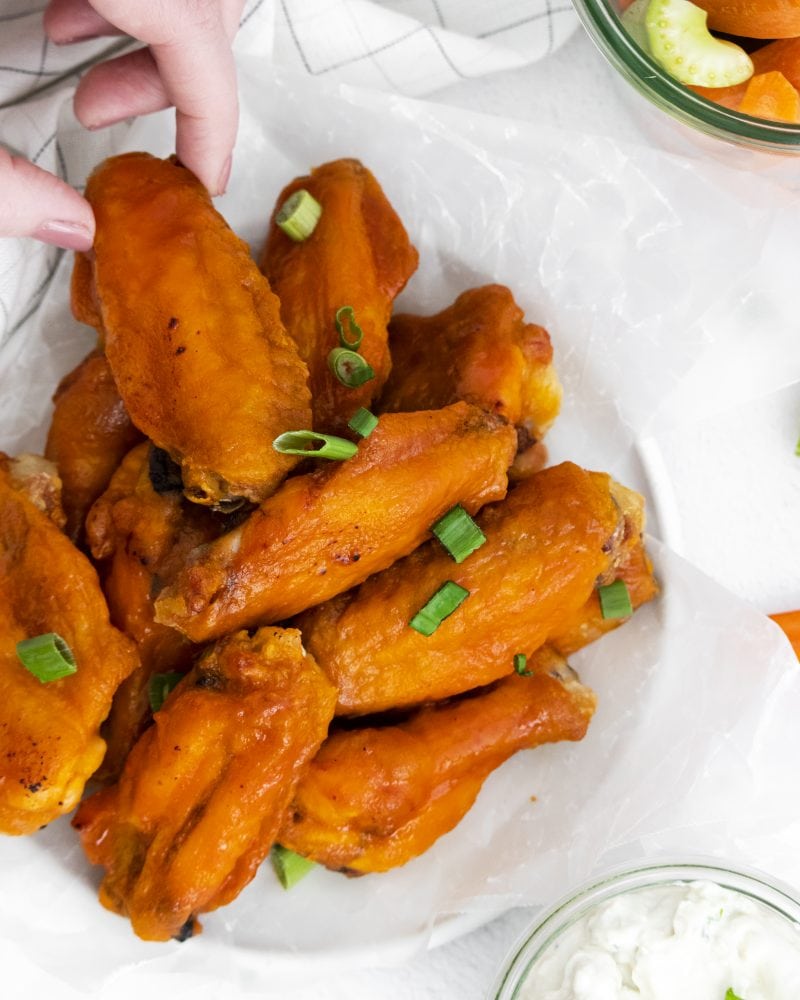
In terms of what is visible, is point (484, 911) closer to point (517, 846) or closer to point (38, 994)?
point (517, 846)

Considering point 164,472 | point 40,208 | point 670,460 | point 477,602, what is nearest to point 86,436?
point 164,472

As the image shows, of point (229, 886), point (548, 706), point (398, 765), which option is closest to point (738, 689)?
point (548, 706)

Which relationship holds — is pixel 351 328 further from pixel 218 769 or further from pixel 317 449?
pixel 218 769

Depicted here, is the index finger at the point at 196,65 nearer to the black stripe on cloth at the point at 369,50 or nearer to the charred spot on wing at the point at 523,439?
the black stripe on cloth at the point at 369,50

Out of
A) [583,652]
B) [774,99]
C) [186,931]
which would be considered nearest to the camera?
[186,931]

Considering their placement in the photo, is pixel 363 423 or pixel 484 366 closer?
pixel 363 423

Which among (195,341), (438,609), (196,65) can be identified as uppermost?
(196,65)

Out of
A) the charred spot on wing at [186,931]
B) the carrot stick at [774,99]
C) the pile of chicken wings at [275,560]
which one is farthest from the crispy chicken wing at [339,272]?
the charred spot on wing at [186,931]
